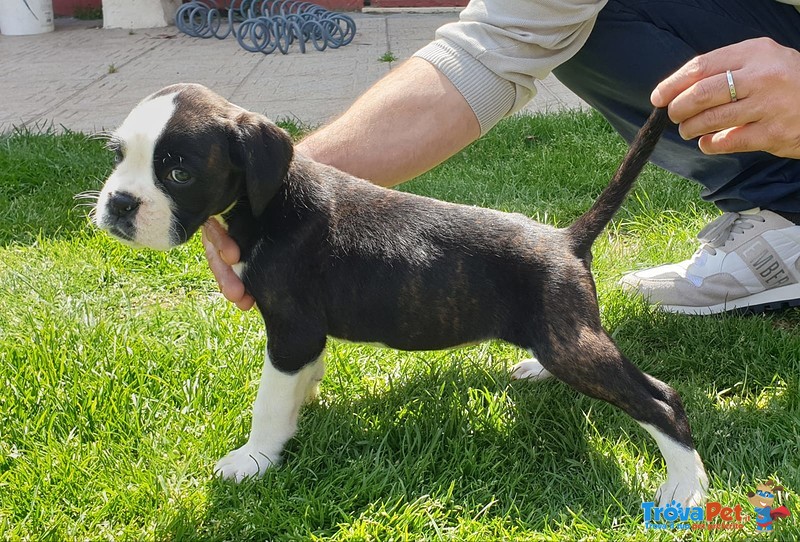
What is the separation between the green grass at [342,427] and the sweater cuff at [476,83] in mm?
961

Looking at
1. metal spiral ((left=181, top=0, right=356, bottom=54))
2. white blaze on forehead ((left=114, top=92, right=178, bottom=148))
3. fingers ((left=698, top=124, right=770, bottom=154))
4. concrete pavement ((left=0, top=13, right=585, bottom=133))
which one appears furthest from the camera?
metal spiral ((left=181, top=0, right=356, bottom=54))

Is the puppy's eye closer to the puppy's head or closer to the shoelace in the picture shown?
the puppy's head

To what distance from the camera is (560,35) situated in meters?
2.91

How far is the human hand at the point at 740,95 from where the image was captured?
224 cm

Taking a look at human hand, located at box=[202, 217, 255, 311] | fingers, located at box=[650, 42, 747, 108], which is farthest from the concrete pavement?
fingers, located at box=[650, 42, 747, 108]

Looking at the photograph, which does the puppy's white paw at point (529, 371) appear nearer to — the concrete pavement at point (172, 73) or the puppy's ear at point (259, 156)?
the puppy's ear at point (259, 156)

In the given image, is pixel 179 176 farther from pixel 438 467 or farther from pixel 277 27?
pixel 277 27

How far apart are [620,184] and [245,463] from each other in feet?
4.78

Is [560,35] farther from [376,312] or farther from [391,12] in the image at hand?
[391,12]

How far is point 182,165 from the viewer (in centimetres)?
214

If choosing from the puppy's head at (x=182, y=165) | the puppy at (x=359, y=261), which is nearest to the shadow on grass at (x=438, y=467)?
the puppy at (x=359, y=261)

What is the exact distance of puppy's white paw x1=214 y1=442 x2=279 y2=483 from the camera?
7.75 feet

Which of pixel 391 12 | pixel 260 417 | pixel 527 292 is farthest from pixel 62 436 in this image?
pixel 391 12

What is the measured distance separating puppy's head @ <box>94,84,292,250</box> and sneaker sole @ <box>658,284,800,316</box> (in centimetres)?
A: 197
